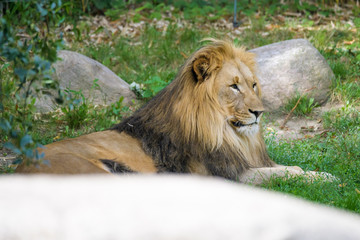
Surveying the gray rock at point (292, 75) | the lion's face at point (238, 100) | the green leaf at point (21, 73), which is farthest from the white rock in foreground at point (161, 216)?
the gray rock at point (292, 75)

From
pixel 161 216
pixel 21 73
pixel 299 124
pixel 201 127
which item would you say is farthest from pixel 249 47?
pixel 161 216

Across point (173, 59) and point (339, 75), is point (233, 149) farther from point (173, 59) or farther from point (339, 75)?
point (173, 59)

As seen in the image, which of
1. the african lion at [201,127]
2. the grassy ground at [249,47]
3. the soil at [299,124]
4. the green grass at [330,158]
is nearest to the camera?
the green grass at [330,158]

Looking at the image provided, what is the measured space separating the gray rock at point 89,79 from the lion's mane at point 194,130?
2381mm

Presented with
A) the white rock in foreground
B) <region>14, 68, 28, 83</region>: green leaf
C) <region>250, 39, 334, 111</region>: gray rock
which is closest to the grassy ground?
<region>250, 39, 334, 111</region>: gray rock

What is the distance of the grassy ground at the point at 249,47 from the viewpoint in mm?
5013

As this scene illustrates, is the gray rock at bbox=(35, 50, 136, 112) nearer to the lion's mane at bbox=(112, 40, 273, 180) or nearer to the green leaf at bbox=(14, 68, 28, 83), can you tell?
the lion's mane at bbox=(112, 40, 273, 180)

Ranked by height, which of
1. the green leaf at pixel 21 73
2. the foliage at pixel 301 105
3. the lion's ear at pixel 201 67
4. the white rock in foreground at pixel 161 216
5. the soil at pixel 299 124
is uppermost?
the green leaf at pixel 21 73

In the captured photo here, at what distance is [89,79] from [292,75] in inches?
104

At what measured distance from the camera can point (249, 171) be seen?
4555 mm

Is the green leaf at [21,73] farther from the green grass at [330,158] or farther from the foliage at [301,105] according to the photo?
the foliage at [301,105]

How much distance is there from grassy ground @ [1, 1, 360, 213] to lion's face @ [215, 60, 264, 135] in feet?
1.72

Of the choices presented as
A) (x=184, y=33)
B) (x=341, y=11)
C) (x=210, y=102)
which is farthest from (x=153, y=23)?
(x=210, y=102)

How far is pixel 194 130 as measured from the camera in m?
4.47
